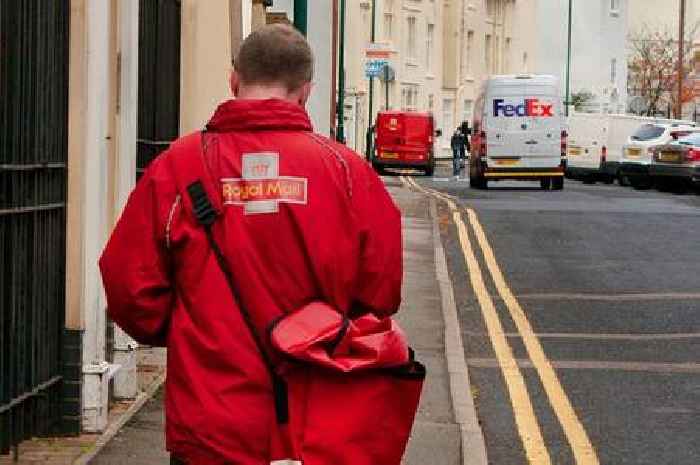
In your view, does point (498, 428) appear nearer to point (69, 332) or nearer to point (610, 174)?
point (69, 332)

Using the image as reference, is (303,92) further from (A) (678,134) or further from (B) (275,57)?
(A) (678,134)

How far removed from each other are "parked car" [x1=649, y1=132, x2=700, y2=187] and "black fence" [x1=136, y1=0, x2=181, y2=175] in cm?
2907

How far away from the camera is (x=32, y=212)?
8562 mm

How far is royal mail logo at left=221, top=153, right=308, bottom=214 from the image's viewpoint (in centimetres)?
455

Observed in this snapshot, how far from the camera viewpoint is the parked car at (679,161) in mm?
40969

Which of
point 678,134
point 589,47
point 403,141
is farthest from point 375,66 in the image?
point 589,47

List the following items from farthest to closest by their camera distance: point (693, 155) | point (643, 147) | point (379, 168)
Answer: point (379, 168) → point (643, 147) → point (693, 155)

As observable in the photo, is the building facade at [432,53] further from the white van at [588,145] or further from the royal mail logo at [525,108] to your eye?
the royal mail logo at [525,108]

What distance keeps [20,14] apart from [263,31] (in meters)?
3.98

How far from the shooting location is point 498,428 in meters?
10.6

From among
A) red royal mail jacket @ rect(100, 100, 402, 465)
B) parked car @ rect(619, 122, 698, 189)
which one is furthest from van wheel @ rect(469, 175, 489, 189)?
red royal mail jacket @ rect(100, 100, 402, 465)

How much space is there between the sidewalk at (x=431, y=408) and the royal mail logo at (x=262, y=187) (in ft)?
14.1

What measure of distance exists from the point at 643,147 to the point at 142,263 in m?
41.4

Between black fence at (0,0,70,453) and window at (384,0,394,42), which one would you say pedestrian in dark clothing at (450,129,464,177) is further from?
black fence at (0,0,70,453)
